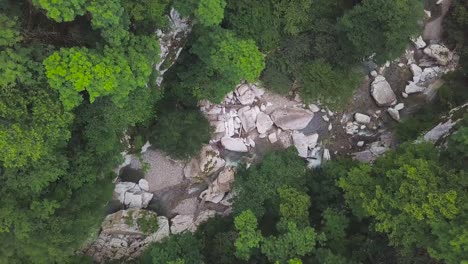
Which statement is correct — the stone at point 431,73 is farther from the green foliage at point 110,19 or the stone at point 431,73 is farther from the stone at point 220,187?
the green foliage at point 110,19

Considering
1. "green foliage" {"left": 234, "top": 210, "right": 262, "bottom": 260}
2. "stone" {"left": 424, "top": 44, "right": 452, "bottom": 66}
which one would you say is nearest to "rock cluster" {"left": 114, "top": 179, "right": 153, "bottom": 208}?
"green foliage" {"left": 234, "top": 210, "right": 262, "bottom": 260}

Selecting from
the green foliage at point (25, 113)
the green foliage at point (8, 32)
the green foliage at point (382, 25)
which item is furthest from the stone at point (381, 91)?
the green foliage at point (8, 32)

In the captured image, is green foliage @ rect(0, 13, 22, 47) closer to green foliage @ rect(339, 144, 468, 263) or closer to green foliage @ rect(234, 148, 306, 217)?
green foliage @ rect(234, 148, 306, 217)

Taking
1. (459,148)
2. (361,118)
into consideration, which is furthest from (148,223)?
(459,148)

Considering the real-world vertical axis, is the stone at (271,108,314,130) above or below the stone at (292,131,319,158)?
above

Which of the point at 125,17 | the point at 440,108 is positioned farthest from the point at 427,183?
the point at 125,17

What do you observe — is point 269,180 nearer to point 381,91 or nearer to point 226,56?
point 226,56
